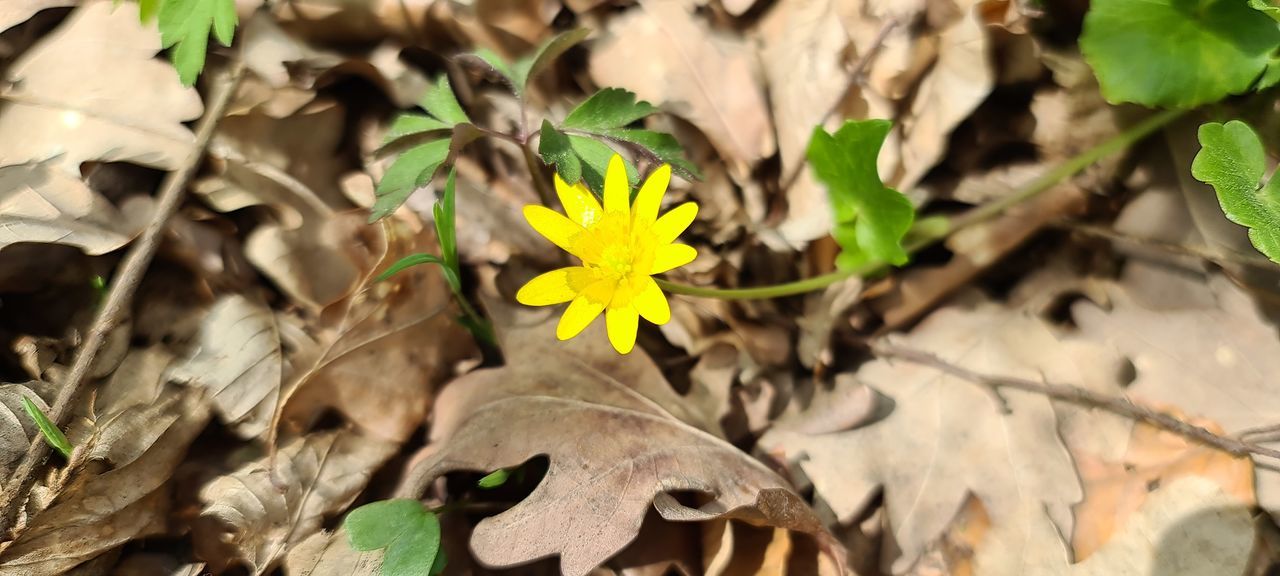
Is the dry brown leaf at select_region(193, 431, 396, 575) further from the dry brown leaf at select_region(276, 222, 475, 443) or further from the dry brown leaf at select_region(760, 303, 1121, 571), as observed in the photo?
the dry brown leaf at select_region(760, 303, 1121, 571)

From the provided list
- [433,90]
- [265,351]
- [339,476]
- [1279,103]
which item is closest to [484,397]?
[339,476]

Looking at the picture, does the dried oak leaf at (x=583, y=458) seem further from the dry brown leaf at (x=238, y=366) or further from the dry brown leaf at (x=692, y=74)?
the dry brown leaf at (x=692, y=74)

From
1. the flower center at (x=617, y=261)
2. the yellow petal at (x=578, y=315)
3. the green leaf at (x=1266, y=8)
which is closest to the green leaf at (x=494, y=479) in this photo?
the yellow petal at (x=578, y=315)

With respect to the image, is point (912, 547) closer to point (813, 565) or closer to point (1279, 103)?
point (813, 565)

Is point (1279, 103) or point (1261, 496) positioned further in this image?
point (1279, 103)

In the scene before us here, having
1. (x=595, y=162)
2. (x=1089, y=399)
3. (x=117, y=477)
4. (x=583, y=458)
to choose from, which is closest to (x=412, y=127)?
(x=595, y=162)

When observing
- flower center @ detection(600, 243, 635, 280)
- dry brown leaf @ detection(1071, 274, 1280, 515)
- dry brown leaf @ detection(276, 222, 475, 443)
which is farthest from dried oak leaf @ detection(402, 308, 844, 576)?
dry brown leaf @ detection(1071, 274, 1280, 515)

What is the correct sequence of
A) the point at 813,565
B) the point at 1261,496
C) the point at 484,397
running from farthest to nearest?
the point at 484,397 < the point at 813,565 < the point at 1261,496
